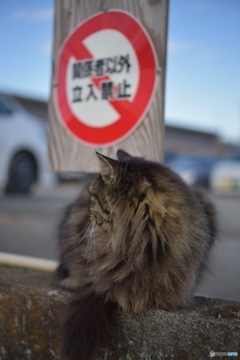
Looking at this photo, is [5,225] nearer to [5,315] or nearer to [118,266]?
[5,315]

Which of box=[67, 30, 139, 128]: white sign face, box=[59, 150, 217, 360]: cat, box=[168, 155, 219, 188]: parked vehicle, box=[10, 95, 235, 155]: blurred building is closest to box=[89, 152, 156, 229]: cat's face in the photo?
box=[59, 150, 217, 360]: cat

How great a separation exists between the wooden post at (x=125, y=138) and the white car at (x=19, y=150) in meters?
6.25

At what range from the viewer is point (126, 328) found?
210 cm

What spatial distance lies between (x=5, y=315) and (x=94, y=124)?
1.18 meters

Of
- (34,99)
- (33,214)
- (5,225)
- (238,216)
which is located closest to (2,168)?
(33,214)

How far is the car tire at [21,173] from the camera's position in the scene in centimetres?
937

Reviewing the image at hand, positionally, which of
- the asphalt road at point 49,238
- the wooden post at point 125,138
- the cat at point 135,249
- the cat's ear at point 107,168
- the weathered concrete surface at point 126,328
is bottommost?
the asphalt road at point 49,238

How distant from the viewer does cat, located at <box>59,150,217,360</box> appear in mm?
2035

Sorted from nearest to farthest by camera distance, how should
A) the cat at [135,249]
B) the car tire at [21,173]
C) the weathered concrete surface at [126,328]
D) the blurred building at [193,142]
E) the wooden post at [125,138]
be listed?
the weathered concrete surface at [126,328], the cat at [135,249], the wooden post at [125,138], the car tire at [21,173], the blurred building at [193,142]

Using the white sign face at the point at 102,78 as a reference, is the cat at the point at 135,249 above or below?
below

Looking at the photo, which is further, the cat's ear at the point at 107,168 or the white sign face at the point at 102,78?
the white sign face at the point at 102,78

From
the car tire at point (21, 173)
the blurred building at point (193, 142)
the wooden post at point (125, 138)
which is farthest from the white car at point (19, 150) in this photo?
the blurred building at point (193, 142)

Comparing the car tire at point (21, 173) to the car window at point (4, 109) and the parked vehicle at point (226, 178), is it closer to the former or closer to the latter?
the car window at point (4, 109)

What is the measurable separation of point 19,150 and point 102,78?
22.6 ft
